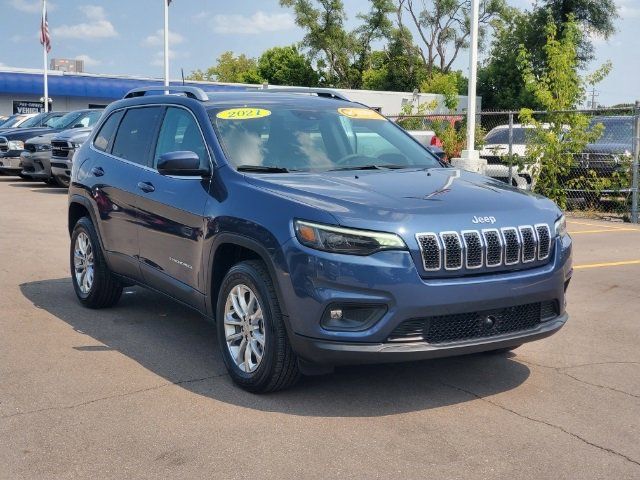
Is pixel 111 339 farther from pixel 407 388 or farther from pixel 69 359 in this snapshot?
pixel 407 388

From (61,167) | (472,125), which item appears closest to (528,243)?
(472,125)

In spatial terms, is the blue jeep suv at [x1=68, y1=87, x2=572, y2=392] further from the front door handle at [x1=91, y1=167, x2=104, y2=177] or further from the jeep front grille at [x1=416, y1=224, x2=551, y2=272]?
the front door handle at [x1=91, y1=167, x2=104, y2=177]

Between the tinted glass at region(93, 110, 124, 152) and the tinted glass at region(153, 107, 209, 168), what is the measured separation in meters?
0.97

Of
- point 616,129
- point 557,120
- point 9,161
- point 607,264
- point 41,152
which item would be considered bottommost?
point 607,264

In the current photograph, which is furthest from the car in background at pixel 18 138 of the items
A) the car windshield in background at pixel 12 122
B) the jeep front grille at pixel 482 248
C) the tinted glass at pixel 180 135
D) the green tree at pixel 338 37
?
the green tree at pixel 338 37

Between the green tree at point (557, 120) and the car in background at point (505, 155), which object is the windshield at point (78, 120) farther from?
the green tree at point (557, 120)

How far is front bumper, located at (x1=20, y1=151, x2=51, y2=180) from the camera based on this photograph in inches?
764

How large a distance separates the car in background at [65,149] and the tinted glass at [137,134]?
10826 millimetres

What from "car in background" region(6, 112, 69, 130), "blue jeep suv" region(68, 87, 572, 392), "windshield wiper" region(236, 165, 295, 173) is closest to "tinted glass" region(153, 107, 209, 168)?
"blue jeep suv" region(68, 87, 572, 392)

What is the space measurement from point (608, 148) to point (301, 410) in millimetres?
12101

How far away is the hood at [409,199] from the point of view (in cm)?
453

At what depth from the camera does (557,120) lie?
609 inches

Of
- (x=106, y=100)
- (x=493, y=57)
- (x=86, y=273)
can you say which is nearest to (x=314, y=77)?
(x=493, y=57)

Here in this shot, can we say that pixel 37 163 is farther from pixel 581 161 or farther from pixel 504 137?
pixel 581 161
